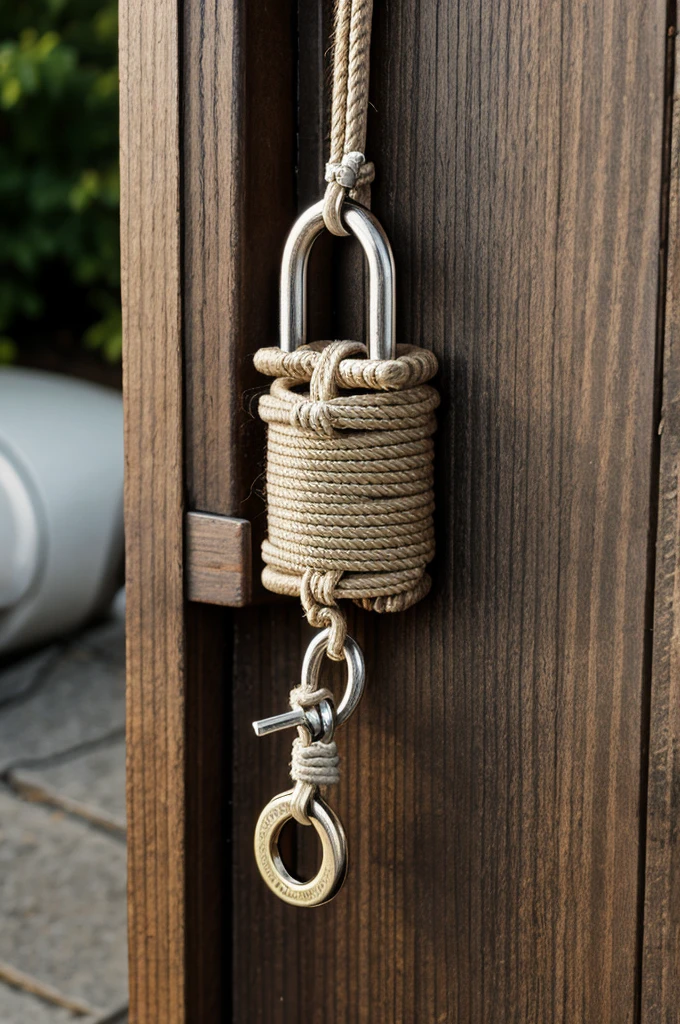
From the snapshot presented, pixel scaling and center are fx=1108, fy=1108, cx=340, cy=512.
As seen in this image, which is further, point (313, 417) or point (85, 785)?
point (85, 785)

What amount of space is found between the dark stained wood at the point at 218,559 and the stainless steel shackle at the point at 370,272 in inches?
4.2

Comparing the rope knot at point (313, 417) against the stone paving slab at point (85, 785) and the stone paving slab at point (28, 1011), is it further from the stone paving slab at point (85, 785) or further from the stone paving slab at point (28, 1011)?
the stone paving slab at point (85, 785)

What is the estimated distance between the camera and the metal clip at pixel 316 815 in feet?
1.77

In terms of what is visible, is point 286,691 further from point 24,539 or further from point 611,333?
point 24,539

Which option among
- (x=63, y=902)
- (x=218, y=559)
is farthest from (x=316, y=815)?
(x=63, y=902)

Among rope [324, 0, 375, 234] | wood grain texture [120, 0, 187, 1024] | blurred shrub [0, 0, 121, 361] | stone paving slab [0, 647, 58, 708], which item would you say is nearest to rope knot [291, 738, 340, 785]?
wood grain texture [120, 0, 187, 1024]

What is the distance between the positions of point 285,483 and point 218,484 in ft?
0.20

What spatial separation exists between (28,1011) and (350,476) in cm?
67

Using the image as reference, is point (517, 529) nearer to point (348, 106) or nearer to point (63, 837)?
point (348, 106)

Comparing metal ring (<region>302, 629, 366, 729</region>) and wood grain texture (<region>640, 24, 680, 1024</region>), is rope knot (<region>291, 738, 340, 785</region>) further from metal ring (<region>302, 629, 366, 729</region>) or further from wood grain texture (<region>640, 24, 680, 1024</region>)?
wood grain texture (<region>640, 24, 680, 1024</region>)

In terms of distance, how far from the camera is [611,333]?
1.66 feet

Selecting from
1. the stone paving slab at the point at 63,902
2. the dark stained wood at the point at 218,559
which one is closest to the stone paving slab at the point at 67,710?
the stone paving slab at the point at 63,902

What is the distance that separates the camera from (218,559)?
1.98 ft

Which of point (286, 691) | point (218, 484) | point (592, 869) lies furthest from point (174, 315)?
point (592, 869)
